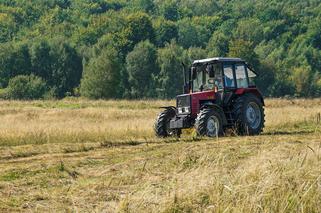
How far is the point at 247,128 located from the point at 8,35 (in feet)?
389

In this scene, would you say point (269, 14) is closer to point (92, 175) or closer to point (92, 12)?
point (92, 12)

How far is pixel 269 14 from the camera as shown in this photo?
463 feet

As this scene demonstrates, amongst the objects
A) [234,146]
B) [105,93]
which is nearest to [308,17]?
[105,93]

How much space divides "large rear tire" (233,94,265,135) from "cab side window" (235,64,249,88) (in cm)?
45

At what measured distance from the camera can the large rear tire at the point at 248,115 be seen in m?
16.8

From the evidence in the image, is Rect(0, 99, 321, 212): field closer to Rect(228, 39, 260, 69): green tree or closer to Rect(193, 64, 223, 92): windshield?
Rect(193, 64, 223, 92): windshield

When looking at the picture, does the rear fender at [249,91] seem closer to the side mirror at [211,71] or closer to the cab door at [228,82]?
the cab door at [228,82]

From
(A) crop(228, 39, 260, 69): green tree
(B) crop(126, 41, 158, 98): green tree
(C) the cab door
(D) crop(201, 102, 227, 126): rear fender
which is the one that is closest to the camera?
(D) crop(201, 102, 227, 126): rear fender

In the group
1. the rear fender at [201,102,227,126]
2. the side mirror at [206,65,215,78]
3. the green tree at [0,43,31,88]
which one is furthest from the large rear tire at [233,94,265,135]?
the green tree at [0,43,31,88]

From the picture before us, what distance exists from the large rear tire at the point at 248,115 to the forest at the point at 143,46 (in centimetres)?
4378

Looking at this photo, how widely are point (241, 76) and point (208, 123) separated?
2.23 m

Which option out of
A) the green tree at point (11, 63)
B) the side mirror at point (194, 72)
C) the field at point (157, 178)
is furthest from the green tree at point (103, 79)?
the field at point (157, 178)

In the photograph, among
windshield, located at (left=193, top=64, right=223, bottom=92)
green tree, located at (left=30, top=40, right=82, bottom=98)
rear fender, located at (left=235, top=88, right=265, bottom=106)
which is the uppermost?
green tree, located at (left=30, top=40, right=82, bottom=98)

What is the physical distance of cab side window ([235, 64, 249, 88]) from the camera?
687 inches
